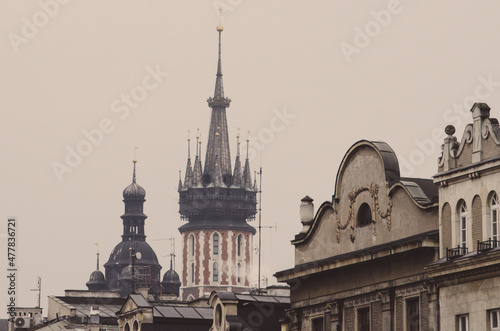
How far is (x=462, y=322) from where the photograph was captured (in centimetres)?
5562

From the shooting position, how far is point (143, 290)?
10931 cm

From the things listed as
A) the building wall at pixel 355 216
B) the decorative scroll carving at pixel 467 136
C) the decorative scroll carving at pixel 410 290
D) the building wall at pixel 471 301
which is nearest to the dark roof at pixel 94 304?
the building wall at pixel 355 216

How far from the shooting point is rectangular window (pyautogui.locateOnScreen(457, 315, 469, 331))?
55.3m

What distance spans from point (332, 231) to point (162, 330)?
43.1 ft

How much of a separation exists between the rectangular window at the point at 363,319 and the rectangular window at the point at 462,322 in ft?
25.4

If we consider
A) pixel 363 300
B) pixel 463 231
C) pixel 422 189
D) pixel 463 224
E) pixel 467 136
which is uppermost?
pixel 467 136

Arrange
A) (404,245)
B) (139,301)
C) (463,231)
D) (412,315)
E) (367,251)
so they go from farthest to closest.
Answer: (139,301), (367,251), (412,315), (404,245), (463,231)

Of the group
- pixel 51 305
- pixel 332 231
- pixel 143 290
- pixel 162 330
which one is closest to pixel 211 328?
pixel 162 330

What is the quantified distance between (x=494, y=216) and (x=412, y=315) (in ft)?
22.9

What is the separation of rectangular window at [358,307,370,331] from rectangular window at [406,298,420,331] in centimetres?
304

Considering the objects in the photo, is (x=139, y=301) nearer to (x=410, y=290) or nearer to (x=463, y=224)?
(x=410, y=290)

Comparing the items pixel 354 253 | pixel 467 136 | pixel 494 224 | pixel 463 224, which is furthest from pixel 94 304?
pixel 494 224

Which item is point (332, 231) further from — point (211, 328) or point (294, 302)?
point (211, 328)

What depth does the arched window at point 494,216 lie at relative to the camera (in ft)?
178
